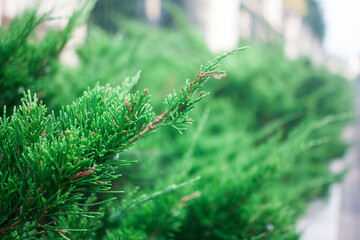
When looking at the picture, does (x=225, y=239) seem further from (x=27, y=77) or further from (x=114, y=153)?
(x=27, y=77)

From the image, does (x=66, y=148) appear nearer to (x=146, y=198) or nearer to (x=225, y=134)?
(x=146, y=198)

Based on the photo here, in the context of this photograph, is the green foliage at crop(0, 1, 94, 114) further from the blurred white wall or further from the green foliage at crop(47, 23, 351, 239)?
the blurred white wall

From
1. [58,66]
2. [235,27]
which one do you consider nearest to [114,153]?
[58,66]

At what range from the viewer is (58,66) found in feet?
4.05

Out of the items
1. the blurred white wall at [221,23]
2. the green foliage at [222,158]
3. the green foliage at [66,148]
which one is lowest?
the green foliage at [66,148]

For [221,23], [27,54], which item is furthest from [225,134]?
[221,23]

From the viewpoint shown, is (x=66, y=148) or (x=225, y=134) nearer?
(x=66, y=148)

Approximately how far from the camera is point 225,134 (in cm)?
233

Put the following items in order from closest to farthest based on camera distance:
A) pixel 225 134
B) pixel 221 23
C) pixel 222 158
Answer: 1. pixel 222 158
2. pixel 225 134
3. pixel 221 23

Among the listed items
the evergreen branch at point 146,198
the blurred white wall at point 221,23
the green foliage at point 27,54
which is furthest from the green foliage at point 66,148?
the blurred white wall at point 221,23

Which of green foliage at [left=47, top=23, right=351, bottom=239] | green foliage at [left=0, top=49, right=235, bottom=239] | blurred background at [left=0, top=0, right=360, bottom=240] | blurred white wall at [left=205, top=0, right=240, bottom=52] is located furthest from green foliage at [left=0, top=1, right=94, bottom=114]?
blurred white wall at [left=205, top=0, right=240, bottom=52]

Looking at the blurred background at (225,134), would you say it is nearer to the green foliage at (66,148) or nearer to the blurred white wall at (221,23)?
the green foliage at (66,148)

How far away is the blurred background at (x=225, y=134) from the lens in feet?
3.96

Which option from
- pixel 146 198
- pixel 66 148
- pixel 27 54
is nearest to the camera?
pixel 66 148
